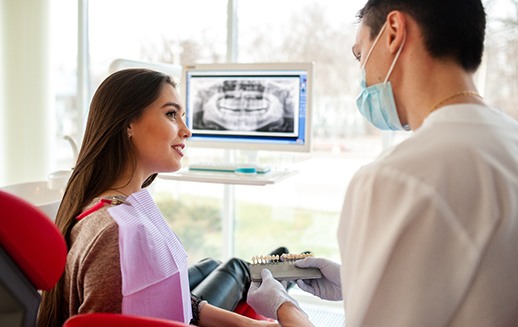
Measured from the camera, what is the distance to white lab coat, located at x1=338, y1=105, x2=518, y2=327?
83 cm

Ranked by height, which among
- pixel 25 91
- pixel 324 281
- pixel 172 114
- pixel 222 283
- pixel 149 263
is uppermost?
→ pixel 25 91

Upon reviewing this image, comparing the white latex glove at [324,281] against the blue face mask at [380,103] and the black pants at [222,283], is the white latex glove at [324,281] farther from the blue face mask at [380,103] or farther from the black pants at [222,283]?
the black pants at [222,283]

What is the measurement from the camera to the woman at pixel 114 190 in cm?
108

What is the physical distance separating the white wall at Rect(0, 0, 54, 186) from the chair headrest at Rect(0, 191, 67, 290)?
2.89 metres

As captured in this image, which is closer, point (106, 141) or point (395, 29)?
point (395, 29)

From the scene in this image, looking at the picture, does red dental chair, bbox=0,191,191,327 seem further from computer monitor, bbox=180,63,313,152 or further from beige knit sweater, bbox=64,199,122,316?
computer monitor, bbox=180,63,313,152

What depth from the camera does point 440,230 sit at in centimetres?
83

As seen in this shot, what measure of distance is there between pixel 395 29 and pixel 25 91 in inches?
120

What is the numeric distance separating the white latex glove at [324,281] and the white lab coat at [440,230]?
0.50 m

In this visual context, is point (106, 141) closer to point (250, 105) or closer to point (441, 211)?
point (441, 211)

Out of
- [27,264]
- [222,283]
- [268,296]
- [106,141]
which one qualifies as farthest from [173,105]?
[222,283]

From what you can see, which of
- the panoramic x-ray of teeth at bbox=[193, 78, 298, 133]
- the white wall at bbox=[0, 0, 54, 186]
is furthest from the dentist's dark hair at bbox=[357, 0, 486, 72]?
the white wall at bbox=[0, 0, 54, 186]

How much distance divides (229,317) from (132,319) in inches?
34.1

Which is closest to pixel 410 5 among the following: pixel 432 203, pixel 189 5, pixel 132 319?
pixel 432 203
